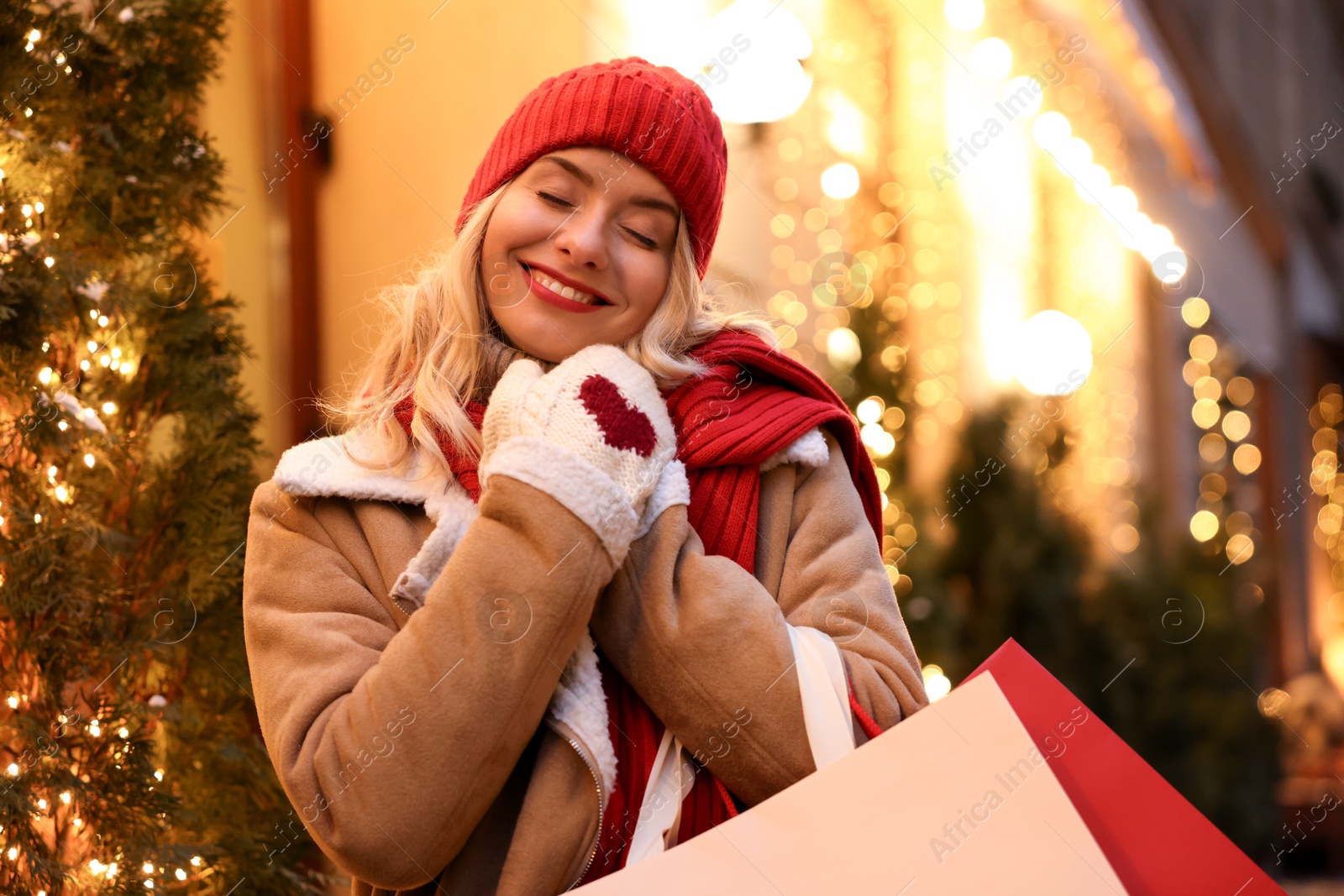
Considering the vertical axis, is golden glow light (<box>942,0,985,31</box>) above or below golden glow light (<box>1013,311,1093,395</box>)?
above

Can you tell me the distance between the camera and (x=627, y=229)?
152cm

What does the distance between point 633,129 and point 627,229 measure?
12cm

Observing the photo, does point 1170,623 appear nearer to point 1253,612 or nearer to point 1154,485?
point 1253,612

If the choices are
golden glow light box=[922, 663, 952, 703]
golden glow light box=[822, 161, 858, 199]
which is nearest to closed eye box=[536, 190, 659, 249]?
golden glow light box=[922, 663, 952, 703]

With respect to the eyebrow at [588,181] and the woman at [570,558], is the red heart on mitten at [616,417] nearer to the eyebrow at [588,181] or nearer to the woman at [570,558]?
the woman at [570,558]

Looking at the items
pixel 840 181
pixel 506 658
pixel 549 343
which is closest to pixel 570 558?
pixel 506 658

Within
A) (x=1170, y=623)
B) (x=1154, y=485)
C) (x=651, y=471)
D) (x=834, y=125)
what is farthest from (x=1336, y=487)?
(x=651, y=471)

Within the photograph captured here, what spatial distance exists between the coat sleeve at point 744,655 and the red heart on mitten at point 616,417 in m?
0.09

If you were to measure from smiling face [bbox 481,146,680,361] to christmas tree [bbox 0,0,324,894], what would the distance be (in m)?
0.79

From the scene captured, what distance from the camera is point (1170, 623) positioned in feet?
22.9

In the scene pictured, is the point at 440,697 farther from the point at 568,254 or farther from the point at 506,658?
the point at 568,254

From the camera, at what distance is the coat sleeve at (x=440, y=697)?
45.1 inches

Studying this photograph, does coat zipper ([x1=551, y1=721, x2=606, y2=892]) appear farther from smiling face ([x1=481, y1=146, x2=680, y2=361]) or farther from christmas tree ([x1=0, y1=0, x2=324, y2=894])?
christmas tree ([x1=0, y1=0, x2=324, y2=894])

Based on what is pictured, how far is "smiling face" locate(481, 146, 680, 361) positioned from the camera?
148 cm
